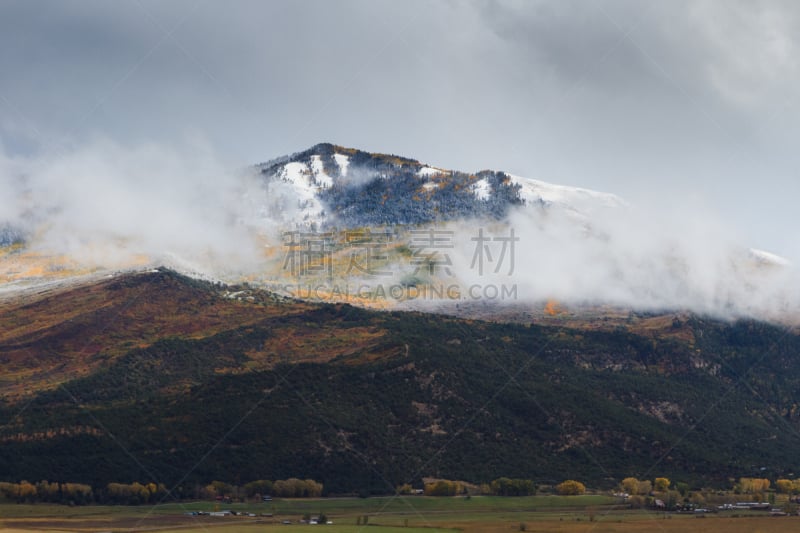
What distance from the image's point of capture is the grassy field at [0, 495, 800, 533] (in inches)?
4449

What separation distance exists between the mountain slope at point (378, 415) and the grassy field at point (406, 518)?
35.2ft

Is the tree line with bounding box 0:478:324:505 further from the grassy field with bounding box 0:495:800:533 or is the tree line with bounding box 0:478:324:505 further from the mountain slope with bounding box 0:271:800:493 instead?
the grassy field with bounding box 0:495:800:533

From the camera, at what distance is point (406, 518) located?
123375 millimetres

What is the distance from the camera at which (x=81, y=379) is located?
585ft

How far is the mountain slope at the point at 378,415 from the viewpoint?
145 m

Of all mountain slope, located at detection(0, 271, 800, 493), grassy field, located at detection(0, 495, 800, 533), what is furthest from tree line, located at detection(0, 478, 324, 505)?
grassy field, located at detection(0, 495, 800, 533)

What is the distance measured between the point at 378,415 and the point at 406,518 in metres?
38.4

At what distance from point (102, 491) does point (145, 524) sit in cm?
2258

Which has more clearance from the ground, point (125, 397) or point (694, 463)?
point (125, 397)

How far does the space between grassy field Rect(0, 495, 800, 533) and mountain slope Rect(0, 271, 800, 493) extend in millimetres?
10742

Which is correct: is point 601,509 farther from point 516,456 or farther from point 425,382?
point 425,382

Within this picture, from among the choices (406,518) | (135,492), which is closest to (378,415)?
(406,518)

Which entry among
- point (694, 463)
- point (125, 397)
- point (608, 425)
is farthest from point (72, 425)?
point (694, 463)

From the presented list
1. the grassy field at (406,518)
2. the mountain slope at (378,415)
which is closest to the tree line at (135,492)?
the mountain slope at (378,415)
